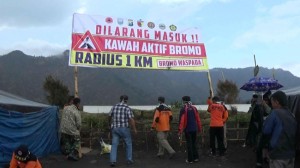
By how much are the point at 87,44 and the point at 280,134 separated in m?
8.22

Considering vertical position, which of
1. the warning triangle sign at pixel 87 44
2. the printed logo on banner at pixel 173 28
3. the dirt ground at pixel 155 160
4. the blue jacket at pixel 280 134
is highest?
the printed logo on banner at pixel 173 28

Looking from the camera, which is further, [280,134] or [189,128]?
[189,128]

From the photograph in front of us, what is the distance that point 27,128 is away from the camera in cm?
1053

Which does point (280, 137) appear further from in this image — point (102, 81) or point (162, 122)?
point (102, 81)

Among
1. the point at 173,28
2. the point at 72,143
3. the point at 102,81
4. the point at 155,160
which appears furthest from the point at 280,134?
the point at 102,81

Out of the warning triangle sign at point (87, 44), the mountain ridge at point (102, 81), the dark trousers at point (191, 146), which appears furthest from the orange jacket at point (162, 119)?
the mountain ridge at point (102, 81)

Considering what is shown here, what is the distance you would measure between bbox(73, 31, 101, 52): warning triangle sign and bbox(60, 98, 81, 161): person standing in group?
77.2 inches

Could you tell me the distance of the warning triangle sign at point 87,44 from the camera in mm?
12234

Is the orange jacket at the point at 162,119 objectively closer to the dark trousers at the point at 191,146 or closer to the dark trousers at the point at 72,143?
the dark trousers at the point at 191,146

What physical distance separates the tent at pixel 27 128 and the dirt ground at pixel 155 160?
498 mm

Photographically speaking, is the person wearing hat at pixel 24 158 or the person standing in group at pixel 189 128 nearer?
the person wearing hat at pixel 24 158

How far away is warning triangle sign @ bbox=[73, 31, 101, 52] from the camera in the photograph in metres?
12.2

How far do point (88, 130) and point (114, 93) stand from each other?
41.3 m

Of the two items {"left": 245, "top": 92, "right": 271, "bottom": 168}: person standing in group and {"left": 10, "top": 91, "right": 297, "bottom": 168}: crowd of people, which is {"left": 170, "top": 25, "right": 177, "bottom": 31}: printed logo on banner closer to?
{"left": 10, "top": 91, "right": 297, "bottom": 168}: crowd of people
